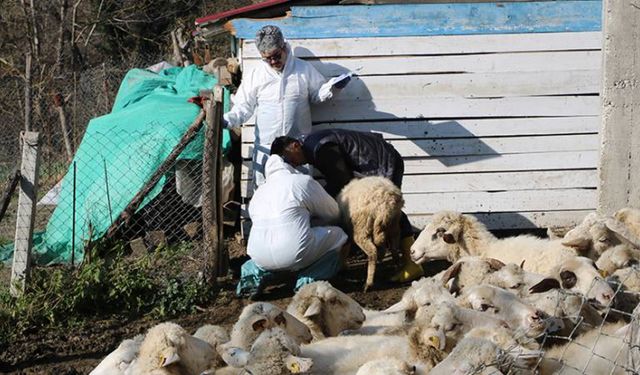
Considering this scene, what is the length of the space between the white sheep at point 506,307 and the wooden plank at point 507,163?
3963 millimetres

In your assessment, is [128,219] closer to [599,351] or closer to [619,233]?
[619,233]

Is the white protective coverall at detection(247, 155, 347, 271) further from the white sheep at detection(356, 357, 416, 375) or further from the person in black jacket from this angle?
the white sheep at detection(356, 357, 416, 375)

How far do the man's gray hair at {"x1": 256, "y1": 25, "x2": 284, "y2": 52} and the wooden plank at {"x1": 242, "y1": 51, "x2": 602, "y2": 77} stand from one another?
628 millimetres

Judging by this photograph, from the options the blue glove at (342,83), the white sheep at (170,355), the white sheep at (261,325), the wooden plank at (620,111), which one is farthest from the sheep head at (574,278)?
the blue glove at (342,83)

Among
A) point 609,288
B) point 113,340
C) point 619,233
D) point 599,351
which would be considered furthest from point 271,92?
point 599,351

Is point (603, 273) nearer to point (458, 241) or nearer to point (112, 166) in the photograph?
point (458, 241)

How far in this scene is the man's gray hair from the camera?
352 inches

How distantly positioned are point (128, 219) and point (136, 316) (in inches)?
63.1

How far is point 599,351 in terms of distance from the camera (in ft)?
16.0

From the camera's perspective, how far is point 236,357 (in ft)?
16.3

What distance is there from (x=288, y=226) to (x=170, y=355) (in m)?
3.20

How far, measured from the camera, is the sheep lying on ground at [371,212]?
28.0 feet

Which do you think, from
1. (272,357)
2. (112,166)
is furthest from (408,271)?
(272,357)

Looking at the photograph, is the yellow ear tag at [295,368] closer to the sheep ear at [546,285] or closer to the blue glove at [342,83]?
the sheep ear at [546,285]
